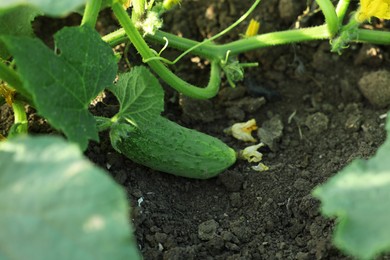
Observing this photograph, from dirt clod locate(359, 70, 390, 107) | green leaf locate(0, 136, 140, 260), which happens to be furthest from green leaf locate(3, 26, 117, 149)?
dirt clod locate(359, 70, 390, 107)

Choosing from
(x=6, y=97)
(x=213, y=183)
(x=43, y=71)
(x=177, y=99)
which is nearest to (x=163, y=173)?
(x=213, y=183)

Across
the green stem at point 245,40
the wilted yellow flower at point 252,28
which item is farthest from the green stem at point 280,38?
the wilted yellow flower at point 252,28

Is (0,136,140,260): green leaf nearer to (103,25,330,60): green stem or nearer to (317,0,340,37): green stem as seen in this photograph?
(103,25,330,60): green stem

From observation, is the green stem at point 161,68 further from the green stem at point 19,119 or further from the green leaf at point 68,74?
the green stem at point 19,119

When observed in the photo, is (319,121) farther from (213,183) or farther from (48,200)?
(48,200)

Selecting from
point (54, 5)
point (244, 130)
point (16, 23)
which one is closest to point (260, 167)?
point (244, 130)

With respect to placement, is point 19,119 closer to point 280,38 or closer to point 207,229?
point 207,229

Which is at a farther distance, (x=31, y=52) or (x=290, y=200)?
(x=290, y=200)
